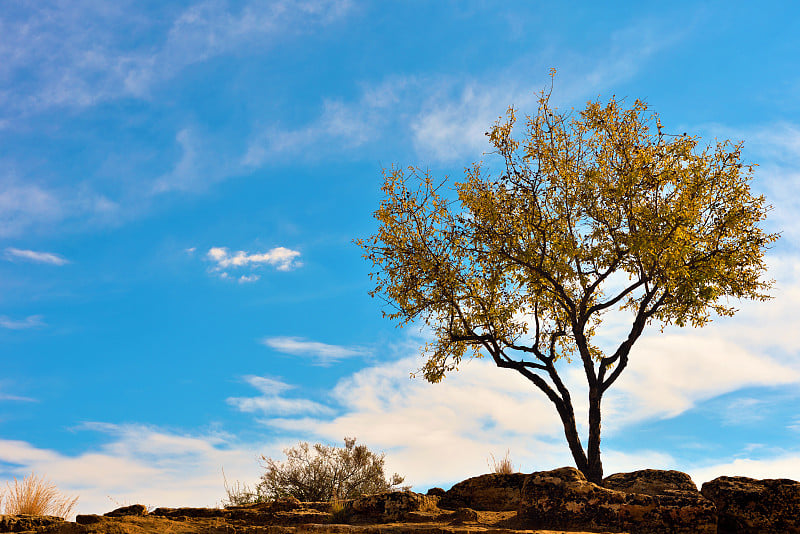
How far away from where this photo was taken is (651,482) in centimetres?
1366

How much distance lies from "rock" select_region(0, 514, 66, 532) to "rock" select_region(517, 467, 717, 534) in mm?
9935

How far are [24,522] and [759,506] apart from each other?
14482 mm

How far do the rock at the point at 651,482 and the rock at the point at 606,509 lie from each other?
1724 millimetres

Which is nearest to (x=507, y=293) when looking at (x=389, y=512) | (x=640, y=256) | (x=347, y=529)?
(x=640, y=256)

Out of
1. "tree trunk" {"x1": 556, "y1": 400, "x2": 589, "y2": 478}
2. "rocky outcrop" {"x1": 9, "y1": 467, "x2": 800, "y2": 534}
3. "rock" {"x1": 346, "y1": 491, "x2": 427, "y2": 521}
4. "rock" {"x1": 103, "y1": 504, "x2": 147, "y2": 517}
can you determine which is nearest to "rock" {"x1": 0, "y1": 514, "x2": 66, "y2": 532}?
"rocky outcrop" {"x1": 9, "y1": 467, "x2": 800, "y2": 534}

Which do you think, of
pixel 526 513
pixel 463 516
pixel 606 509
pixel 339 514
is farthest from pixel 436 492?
pixel 606 509

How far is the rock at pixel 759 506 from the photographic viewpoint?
1058cm

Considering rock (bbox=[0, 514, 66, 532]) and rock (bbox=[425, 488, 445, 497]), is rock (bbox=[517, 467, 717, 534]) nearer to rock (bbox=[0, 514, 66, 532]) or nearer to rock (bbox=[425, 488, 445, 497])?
rock (bbox=[425, 488, 445, 497])

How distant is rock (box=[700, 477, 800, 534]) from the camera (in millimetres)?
10578

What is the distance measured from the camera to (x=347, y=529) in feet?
34.4

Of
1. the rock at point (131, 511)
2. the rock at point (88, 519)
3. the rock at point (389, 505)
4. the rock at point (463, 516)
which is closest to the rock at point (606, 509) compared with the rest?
the rock at point (463, 516)

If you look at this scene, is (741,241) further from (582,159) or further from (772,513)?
(772,513)

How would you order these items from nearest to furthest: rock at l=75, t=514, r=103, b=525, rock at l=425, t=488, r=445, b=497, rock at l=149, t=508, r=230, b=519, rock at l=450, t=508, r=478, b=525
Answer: rock at l=75, t=514, r=103, b=525, rock at l=450, t=508, r=478, b=525, rock at l=149, t=508, r=230, b=519, rock at l=425, t=488, r=445, b=497

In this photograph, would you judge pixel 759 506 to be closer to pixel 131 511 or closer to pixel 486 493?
pixel 486 493
